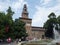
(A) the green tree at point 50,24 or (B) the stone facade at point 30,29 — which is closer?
(A) the green tree at point 50,24

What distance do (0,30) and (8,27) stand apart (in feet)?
8.04

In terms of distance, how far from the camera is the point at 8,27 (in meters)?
70.6

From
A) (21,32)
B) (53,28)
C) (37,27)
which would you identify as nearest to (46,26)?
(53,28)

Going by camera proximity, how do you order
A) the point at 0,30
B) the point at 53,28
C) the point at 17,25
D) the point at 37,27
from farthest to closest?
the point at 37,27 → the point at 53,28 → the point at 17,25 → the point at 0,30

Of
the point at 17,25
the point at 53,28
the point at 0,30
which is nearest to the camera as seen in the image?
the point at 0,30

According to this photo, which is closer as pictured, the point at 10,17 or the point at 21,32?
the point at 10,17

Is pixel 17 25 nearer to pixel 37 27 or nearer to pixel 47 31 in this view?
→ pixel 47 31

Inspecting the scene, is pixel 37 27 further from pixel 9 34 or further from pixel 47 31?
pixel 9 34

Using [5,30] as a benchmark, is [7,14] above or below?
above

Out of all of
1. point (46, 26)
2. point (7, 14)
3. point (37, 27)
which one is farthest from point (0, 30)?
point (37, 27)

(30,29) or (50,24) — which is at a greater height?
(50,24)

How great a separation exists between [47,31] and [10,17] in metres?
49.0

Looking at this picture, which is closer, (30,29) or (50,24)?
(50,24)

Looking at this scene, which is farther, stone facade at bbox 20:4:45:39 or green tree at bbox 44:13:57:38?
stone facade at bbox 20:4:45:39
